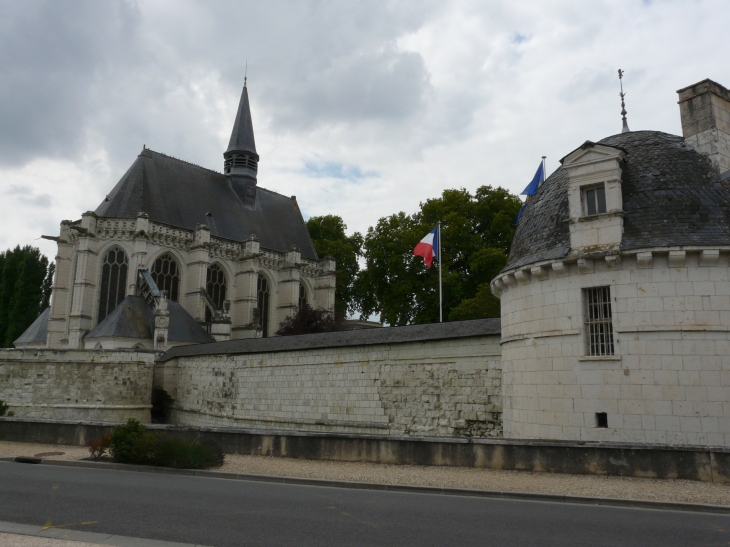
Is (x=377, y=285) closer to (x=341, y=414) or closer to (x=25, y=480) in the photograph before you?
(x=341, y=414)

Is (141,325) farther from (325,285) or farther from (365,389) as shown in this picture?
(365,389)

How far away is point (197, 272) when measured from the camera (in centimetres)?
3838

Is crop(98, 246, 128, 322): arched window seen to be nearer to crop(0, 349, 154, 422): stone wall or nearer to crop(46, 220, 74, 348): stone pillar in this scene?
crop(46, 220, 74, 348): stone pillar

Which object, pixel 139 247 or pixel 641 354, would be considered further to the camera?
pixel 139 247

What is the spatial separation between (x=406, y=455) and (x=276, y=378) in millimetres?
10501

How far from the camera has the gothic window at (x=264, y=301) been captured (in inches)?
1726

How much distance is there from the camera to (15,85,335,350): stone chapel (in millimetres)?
32906

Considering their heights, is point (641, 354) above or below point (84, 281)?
below

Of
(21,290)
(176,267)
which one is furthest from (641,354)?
(21,290)

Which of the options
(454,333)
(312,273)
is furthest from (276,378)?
(312,273)

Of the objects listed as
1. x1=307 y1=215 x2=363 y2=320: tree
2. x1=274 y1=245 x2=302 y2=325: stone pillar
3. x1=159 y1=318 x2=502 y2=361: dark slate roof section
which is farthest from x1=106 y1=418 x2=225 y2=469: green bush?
x1=307 y1=215 x2=363 y2=320: tree

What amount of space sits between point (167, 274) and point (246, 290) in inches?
221

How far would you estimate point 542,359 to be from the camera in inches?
458

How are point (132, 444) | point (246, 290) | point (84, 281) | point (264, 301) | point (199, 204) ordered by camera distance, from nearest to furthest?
point (132, 444) < point (84, 281) < point (246, 290) < point (199, 204) < point (264, 301)
